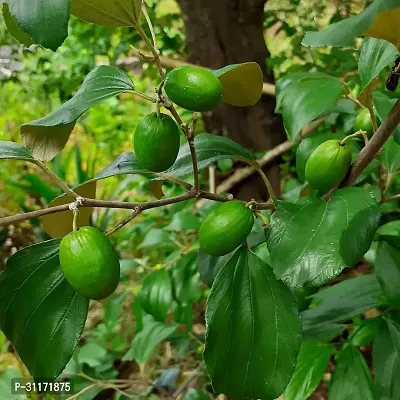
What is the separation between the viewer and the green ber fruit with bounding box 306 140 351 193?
1.64 feet

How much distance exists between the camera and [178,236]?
1457 millimetres

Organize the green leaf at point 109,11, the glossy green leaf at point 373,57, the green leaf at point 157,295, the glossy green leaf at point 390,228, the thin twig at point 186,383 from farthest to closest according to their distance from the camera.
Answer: the thin twig at point 186,383, the green leaf at point 157,295, the glossy green leaf at point 390,228, the glossy green leaf at point 373,57, the green leaf at point 109,11

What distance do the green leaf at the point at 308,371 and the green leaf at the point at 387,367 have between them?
0.22ft

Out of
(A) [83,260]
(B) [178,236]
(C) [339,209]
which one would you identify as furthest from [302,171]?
(B) [178,236]

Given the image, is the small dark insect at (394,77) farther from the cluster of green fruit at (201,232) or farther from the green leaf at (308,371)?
the green leaf at (308,371)

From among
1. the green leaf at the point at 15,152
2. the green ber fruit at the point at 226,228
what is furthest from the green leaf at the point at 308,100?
the green leaf at the point at 15,152

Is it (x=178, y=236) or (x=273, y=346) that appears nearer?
(x=273, y=346)

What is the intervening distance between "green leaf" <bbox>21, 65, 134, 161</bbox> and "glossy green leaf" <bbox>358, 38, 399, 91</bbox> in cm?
27

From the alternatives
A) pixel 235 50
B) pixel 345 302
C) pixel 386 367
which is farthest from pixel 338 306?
pixel 235 50

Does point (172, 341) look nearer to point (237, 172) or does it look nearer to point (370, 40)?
point (237, 172)

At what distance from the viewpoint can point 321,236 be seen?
1.43ft

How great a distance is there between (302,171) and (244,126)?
84 cm

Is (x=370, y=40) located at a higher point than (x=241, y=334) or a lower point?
higher

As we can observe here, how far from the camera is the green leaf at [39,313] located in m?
0.46
